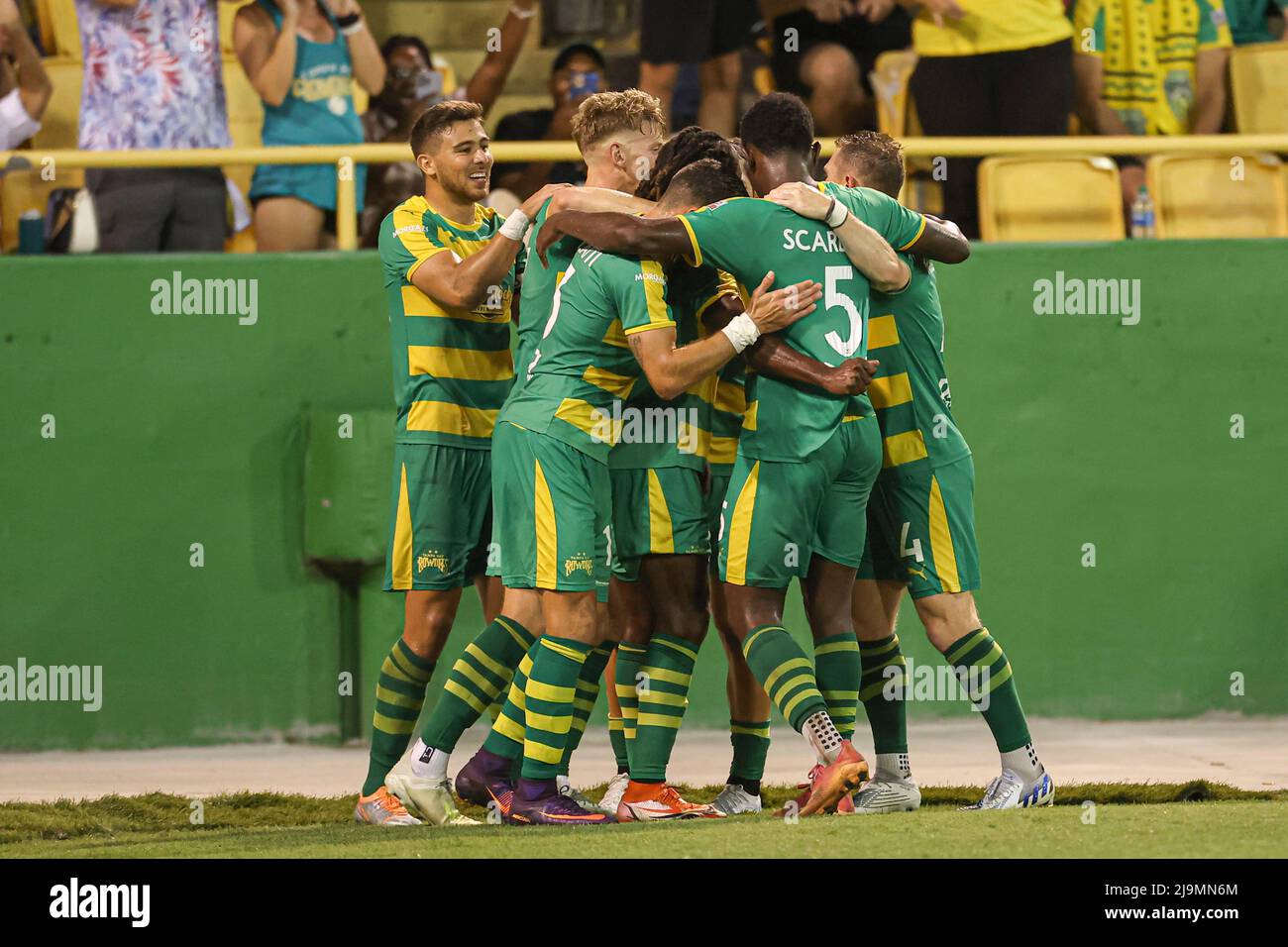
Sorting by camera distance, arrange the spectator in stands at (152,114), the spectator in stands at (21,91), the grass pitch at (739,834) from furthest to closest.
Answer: the spectator in stands at (21,91) → the spectator in stands at (152,114) → the grass pitch at (739,834)

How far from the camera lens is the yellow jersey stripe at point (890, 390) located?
6.50 meters

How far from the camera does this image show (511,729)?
21.6 ft

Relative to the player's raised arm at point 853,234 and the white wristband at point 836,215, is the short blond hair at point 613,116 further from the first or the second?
the white wristband at point 836,215

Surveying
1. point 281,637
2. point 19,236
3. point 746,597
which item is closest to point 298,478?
point 281,637

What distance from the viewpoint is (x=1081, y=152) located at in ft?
29.9

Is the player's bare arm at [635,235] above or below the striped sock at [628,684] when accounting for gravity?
above

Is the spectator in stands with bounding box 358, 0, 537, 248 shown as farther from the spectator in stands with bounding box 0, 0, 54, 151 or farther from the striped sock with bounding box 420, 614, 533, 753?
the striped sock with bounding box 420, 614, 533, 753

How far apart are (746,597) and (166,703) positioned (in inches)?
146

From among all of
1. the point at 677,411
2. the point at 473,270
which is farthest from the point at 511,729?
the point at 473,270

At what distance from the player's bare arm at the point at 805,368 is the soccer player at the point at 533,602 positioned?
671mm

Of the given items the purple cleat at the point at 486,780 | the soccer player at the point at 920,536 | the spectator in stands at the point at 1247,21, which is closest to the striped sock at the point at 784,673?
the soccer player at the point at 920,536
